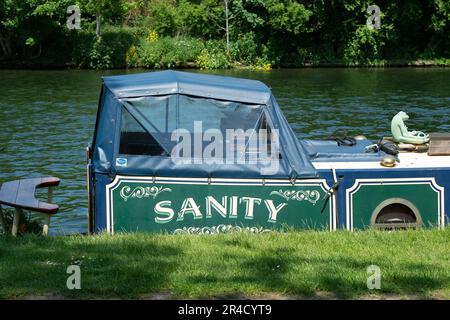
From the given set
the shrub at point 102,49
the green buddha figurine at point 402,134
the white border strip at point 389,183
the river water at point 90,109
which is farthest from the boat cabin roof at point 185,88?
the shrub at point 102,49

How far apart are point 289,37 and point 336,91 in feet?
48.4

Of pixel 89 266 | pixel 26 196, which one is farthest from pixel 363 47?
pixel 89 266

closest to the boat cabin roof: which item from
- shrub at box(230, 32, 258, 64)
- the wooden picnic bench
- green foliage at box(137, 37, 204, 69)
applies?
the wooden picnic bench

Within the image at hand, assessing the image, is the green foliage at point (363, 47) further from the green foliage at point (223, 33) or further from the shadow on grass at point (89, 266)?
the shadow on grass at point (89, 266)

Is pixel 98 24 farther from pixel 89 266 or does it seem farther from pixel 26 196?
pixel 89 266

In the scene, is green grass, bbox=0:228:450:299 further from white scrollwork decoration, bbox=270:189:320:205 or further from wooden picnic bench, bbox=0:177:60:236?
white scrollwork decoration, bbox=270:189:320:205

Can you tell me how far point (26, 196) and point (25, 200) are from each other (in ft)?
0.90

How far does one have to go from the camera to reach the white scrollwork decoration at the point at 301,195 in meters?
10.8

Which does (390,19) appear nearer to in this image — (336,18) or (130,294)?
(336,18)

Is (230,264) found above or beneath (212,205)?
above

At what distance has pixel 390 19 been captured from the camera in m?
48.5

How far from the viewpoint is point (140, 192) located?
419 inches

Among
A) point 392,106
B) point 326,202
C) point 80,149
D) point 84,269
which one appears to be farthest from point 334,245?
→ point 392,106

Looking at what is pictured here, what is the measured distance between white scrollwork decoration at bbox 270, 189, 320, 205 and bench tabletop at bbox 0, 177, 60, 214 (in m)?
2.96
